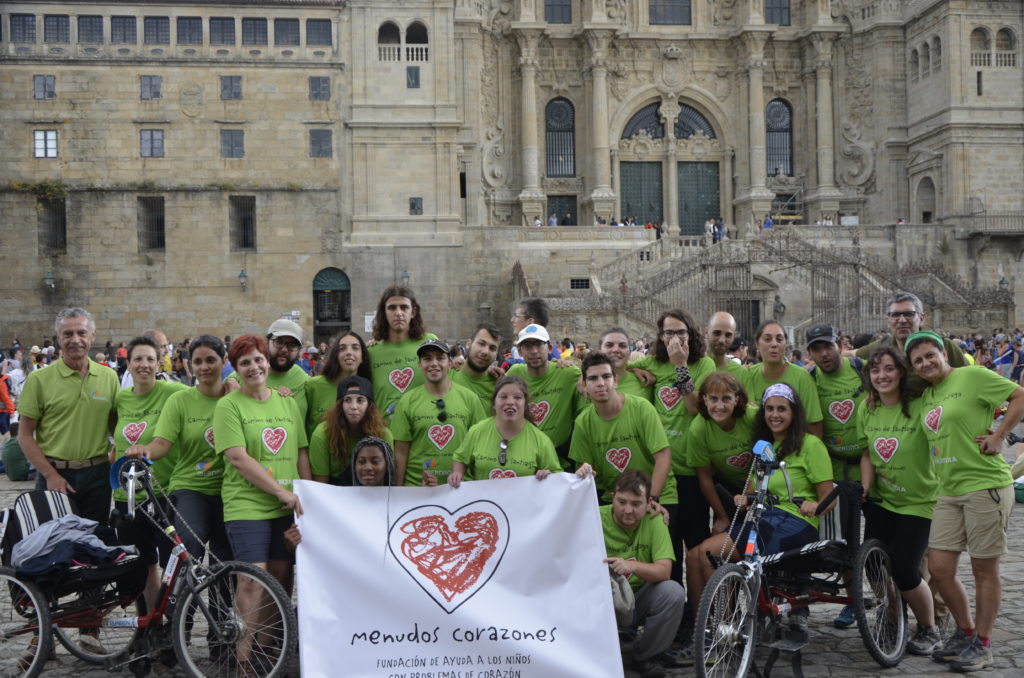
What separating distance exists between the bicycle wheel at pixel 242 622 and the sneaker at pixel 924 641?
15.4 ft

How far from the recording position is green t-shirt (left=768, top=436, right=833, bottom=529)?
7828 millimetres

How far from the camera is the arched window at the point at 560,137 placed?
4412 cm

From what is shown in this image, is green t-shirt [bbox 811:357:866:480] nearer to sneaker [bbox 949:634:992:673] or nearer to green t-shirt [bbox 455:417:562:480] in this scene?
sneaker [bbox 949:634:992:673]

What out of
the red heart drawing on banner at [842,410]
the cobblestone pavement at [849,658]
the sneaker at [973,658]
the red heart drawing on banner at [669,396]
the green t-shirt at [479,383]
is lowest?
the cobblestone pavement at [849,658]

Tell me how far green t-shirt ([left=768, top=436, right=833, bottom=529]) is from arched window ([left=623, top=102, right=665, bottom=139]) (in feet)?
124

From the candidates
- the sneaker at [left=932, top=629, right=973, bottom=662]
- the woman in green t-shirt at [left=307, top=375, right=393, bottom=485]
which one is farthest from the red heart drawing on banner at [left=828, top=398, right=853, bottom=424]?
the woman in green t-shirt at [left=307, top=375, right=393, bottom=485]

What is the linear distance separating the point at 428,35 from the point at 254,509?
32.1 meters

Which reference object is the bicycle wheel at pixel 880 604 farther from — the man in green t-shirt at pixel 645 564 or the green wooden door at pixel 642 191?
the green wooden door at pixel 642 191

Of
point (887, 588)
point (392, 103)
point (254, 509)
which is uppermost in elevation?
point (392, 103)

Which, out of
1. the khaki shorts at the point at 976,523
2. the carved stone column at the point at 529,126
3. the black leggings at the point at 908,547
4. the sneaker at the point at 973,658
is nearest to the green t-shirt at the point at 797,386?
the black leggings at the point at 908,547

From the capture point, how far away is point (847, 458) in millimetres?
8758

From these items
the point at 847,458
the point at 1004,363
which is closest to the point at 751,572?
the point at 847,458

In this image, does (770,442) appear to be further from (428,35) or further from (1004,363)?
(428,35)

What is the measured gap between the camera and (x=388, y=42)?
125ft
